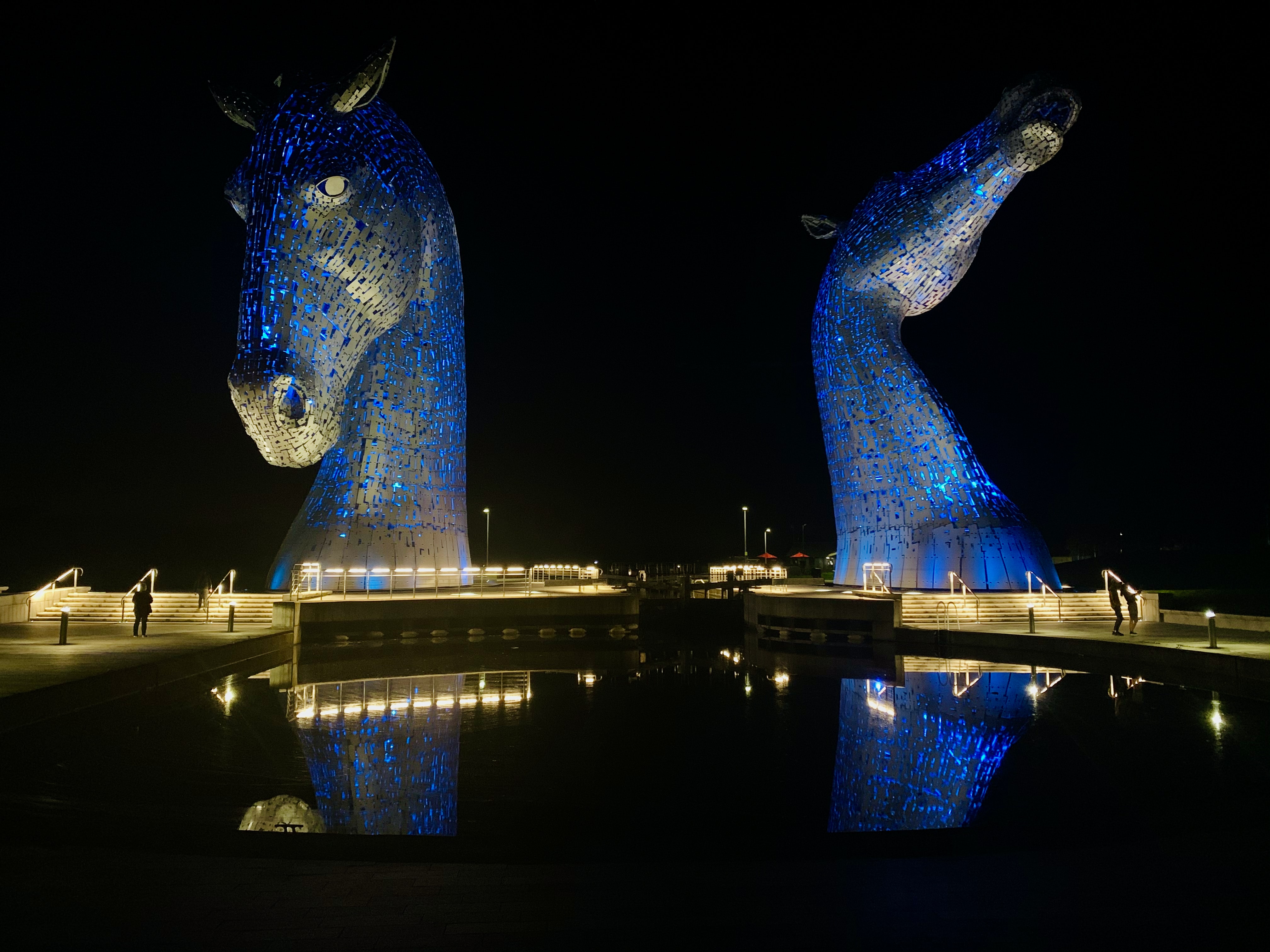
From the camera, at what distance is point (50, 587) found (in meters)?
19.7

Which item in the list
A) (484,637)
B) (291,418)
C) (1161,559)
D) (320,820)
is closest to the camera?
(320,820)

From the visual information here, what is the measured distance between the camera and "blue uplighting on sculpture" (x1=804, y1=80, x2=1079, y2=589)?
1984 centimetres

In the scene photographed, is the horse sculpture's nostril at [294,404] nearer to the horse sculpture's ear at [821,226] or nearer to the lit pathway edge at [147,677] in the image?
the lit pathway edge at [147,677]

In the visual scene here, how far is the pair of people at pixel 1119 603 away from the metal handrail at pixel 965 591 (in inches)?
102

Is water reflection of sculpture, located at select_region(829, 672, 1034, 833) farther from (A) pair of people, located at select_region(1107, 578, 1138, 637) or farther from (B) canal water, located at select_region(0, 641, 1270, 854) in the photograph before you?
(A) pair of people, located at select_region(1107, 578, 1138, 637)

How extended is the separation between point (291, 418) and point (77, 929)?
1319cm

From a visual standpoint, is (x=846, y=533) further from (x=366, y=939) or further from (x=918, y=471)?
(x=366, y=939)

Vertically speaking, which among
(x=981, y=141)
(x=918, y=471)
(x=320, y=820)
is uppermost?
(x=981, y=141)

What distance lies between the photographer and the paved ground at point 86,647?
10.3 metres

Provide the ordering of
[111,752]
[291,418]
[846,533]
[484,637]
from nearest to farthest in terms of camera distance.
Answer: [111,752] → [291,418] → [484,637] → [846,533]

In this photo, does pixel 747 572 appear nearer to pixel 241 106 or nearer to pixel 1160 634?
pixel 1160 634

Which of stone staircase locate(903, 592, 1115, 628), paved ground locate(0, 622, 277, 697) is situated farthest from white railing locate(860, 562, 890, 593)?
paved ground locate(0, 622, 277, 697)

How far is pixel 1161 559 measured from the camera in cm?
3556

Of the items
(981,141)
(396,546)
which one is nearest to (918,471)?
(981,141)
